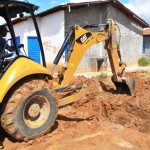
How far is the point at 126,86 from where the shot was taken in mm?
7496

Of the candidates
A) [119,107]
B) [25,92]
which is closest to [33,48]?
[119,107]

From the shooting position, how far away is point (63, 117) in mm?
6418

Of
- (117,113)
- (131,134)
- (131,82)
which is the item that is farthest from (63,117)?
(131,82)

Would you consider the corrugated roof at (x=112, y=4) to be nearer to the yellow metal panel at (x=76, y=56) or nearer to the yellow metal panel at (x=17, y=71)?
the yellow metal panel at (x=76, y=56)

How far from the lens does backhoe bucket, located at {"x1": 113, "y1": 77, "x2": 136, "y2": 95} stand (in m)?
7.40

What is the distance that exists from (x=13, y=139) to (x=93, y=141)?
1.34 m

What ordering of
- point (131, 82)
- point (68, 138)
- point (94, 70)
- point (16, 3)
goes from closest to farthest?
point (16, 3) < point (68, 138) < point (131, 82) < point (94, 70)

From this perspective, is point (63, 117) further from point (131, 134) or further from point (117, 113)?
point (131, 134)

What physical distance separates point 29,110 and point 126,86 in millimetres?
3263

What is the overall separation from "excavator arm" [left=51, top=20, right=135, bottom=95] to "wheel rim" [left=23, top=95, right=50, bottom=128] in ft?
2.91

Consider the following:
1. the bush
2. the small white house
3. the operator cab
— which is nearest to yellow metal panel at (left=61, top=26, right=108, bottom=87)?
the operator cab

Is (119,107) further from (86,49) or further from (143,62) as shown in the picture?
(143,62)

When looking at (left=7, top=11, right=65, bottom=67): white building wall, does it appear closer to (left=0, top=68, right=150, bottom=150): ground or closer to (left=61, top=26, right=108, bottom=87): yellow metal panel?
(left=0, top=68, right=150, bottom=150): ground

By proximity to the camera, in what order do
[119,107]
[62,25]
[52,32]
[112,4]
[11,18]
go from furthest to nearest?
[112,4]
[52,32]
[62,25]
[119,107]
[11,18]
